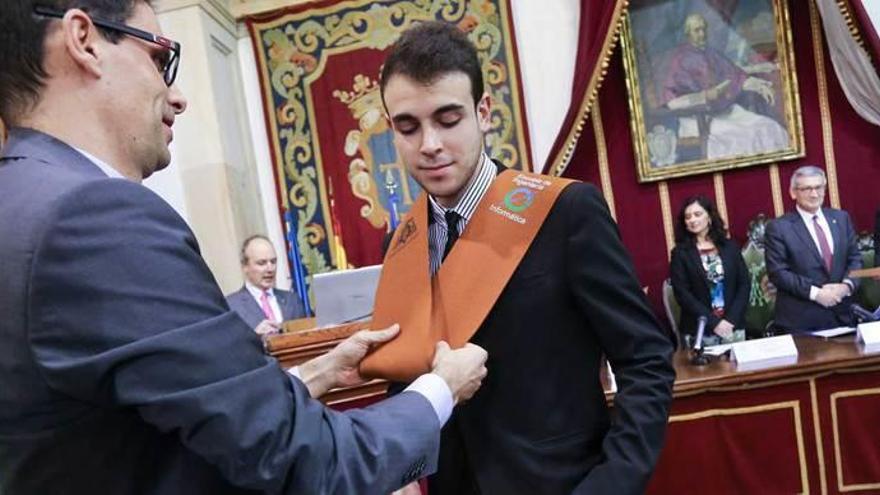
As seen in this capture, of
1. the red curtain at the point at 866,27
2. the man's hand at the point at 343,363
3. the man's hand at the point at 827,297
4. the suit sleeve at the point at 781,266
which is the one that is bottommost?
the man's hand at the point at 827,297

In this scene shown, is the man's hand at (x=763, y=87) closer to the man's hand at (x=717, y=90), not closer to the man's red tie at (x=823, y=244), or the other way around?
the man's hand at (x=717, y=90)

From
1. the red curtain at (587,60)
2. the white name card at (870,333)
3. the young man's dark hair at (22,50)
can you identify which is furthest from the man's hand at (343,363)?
the red curtain at (587,60)

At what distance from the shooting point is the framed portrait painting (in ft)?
16.6

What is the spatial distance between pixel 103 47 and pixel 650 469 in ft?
3.42

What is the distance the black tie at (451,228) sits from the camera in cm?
136

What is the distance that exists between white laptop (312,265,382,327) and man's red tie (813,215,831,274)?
3086 mm

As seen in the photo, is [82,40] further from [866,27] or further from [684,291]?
[866,27]

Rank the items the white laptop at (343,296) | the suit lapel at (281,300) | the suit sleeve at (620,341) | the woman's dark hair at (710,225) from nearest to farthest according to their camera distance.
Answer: the suit sleeve at (620,341) → the white laptop at (343,296) → the suit lapel at (281,300) → the woman's dark hair at (710,225)

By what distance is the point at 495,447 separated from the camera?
3.92 ft

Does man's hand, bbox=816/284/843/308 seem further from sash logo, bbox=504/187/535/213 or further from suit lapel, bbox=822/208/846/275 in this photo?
sash logo, bbox=504/187/535/213

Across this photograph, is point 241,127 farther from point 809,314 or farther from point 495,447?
point 495,447

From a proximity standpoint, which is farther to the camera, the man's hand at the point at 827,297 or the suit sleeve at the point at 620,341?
the man's hand at the point at 827,297

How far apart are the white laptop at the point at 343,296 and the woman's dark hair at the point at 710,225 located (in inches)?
107

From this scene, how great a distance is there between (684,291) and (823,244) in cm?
90
